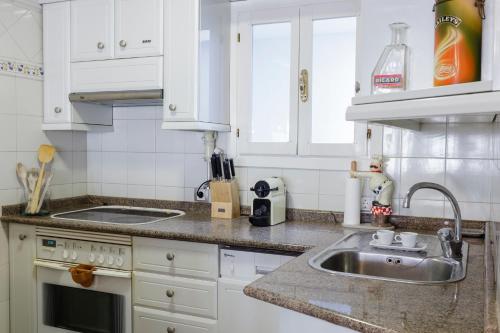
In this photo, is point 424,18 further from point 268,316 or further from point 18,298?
point 18,298

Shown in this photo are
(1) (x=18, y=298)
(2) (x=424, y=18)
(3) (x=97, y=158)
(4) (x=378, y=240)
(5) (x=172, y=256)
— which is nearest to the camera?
(2) (x=424, y=18)

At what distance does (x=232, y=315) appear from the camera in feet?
7.00

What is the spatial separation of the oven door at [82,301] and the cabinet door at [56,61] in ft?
2.99

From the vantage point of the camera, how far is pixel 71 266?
98.3 inches

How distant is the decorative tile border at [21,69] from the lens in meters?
2.68

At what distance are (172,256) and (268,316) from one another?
55cm

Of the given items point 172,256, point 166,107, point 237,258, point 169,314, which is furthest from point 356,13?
point 169,314

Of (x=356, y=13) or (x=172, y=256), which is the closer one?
(x=172, y=256)

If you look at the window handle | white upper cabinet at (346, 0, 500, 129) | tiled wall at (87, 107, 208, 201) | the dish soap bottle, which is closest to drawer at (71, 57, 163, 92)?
tiled wall at (87, 107, 208, 201)

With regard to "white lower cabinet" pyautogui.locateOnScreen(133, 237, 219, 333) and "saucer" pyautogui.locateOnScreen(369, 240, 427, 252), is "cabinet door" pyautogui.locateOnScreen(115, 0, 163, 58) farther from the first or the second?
"saucer" pyautogui.locateOnScreen(369, 240, 427, 252)

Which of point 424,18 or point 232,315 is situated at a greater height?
point 424,18

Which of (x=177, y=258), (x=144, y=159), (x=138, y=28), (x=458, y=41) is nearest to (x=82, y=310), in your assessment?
(x=177, y=258)

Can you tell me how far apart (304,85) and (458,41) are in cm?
153

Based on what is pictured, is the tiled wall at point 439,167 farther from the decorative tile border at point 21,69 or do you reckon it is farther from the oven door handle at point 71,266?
the decorative tile border at point 21,69
